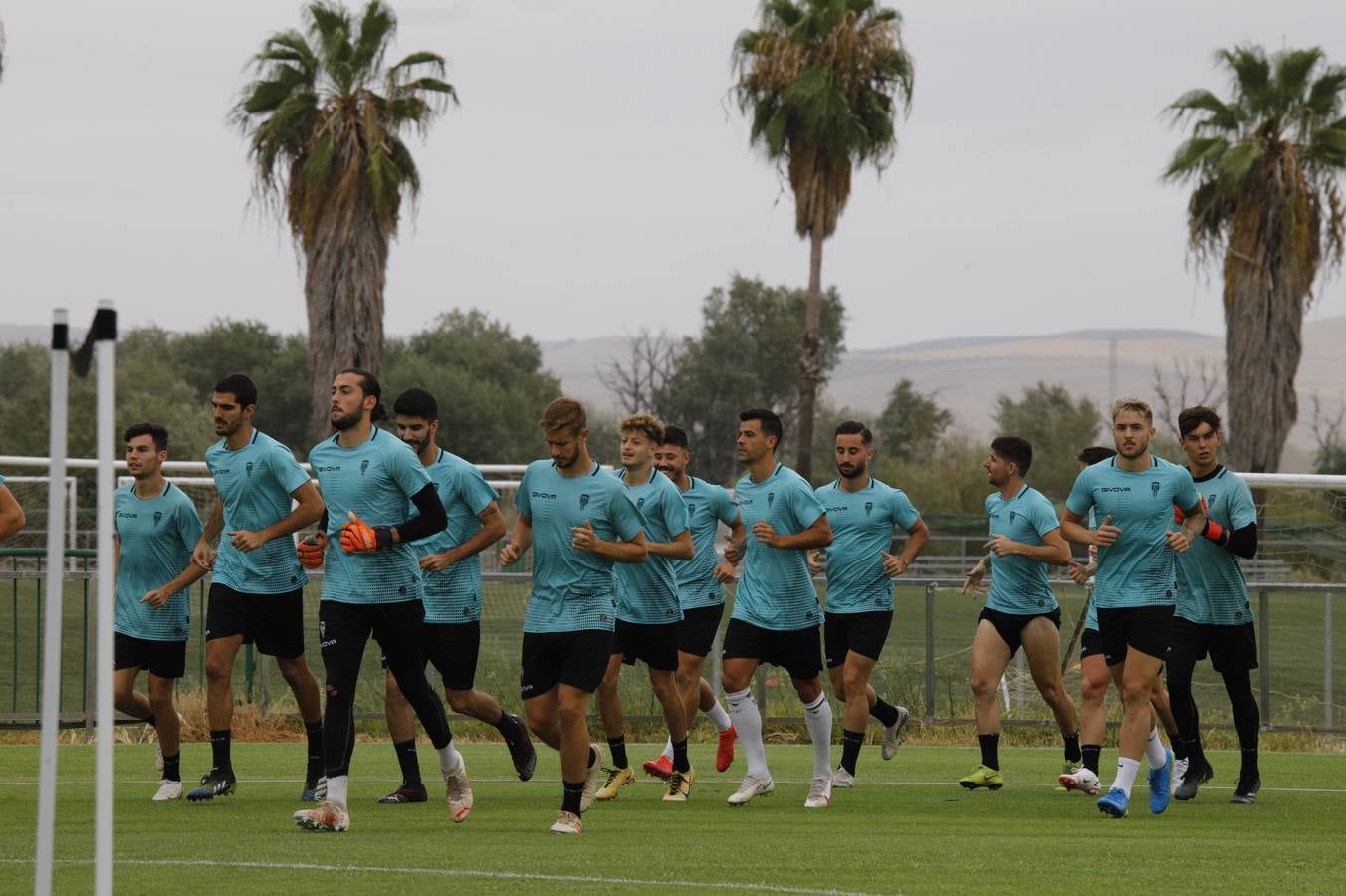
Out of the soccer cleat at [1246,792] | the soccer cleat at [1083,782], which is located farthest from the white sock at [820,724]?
the soccer cleat at [1246,792]

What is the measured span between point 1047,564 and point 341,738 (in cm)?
498

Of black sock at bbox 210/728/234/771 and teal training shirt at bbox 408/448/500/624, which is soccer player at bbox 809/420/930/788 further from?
black sock at bbox 210/728/234/771

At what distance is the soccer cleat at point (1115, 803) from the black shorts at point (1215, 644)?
118cm

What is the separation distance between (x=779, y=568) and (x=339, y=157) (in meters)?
22.7

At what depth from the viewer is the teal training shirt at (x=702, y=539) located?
41.6 feet

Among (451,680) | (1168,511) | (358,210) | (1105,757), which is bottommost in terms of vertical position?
(1105,757)

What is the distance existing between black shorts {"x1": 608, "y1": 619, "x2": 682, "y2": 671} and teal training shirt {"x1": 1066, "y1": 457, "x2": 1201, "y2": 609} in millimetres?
2547

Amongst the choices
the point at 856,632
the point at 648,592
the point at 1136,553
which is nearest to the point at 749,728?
the point at 648,592

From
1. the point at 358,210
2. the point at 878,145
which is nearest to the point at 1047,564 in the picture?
the point at 358,210

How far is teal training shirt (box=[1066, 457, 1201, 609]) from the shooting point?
416 inches

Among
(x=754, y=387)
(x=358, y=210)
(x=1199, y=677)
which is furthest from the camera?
(x=754, y=387)

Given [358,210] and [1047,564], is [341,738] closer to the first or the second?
[1047,564]

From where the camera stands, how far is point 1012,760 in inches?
595

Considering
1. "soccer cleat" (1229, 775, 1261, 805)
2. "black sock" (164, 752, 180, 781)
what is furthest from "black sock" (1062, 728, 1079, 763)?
"black sock" (164, 752, 180, 781)
